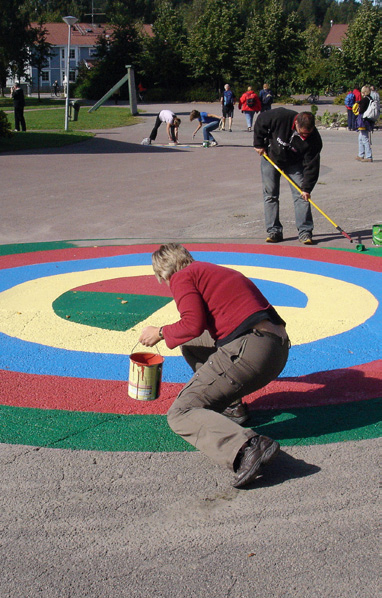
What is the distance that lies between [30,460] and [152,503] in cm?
83

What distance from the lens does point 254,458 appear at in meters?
3.46

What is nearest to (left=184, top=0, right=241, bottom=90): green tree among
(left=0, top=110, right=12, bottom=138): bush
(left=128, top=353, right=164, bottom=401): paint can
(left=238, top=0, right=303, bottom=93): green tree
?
(left=238, top=0, right=303, bottom=93): green tree

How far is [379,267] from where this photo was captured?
8.30 m

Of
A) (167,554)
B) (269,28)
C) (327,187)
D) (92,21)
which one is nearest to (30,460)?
(167,554)

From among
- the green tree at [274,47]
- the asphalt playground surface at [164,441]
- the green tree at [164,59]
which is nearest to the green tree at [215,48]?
the green tree at [164,59]

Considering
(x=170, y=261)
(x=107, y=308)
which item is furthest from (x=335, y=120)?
(x=170, y=261)

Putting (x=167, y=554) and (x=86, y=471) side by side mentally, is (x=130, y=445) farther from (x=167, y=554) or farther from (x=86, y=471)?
(x=167, y=554)

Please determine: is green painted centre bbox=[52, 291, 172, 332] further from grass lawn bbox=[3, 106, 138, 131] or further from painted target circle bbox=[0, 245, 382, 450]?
grass lawn bbox=[3, 106, 138, 131]

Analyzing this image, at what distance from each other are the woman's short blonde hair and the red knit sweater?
0.07 m

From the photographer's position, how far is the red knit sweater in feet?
12.2

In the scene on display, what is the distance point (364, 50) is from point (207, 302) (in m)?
50.3

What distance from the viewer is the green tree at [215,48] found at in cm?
6069

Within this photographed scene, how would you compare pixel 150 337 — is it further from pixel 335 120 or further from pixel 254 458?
pixel 335 120

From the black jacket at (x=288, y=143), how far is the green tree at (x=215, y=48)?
54558 mm
